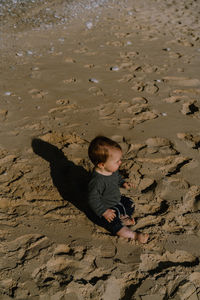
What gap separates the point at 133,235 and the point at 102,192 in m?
0.47

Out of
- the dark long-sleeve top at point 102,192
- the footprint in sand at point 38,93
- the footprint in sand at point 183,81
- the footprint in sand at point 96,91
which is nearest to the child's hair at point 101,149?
the dark long-sleeve top at point 102,192

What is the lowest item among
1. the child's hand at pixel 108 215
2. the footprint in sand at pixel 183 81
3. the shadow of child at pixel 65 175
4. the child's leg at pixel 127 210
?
the shadow of child at pixel 65 175

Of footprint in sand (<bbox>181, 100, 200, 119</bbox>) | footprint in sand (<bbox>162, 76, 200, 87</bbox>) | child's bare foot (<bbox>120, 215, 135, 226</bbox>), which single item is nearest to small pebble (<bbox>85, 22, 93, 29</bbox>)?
footprint in sand (<bbox>162, 76, 200, 87</bbox>)

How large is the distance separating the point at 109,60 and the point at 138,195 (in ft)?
12.2

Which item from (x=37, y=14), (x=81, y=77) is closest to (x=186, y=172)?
(x=81, y=77)

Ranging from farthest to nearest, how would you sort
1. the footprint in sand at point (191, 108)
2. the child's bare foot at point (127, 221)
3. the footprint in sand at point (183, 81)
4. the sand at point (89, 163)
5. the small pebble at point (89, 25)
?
the small pebble at point (89, 25)
the footprint in sand at point (183, 81)
the footprint in sand at point (191, 108)
the child's bare foot at point (127, 221)
the sand at point (89, 163)

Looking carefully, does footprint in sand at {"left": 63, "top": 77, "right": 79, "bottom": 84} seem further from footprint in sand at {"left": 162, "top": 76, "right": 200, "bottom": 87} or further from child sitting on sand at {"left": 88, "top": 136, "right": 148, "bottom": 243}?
child sitting on sand at {"left": 88, "top": 136, "right": 148, "bottom": 243}

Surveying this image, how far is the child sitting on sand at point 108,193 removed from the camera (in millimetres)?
2568

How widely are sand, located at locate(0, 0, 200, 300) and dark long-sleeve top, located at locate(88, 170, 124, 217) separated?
0.74 feet

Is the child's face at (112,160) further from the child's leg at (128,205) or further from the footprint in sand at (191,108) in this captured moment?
the footprint in sand at (191,108)

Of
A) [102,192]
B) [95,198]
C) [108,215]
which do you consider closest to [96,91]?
[102,192]

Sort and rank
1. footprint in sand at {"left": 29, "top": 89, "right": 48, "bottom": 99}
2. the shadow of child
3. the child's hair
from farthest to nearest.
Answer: footprint in sand at {"left": 29, "top": 89, "right": 48, "bottom": 99} < the shadow of child < the child's hair

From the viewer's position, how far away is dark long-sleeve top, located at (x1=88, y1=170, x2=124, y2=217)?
266 cm

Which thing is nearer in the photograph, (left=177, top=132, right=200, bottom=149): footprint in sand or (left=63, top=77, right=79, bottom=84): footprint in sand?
(left=177, top=132, right=200, bottom=149): footprint in sand
